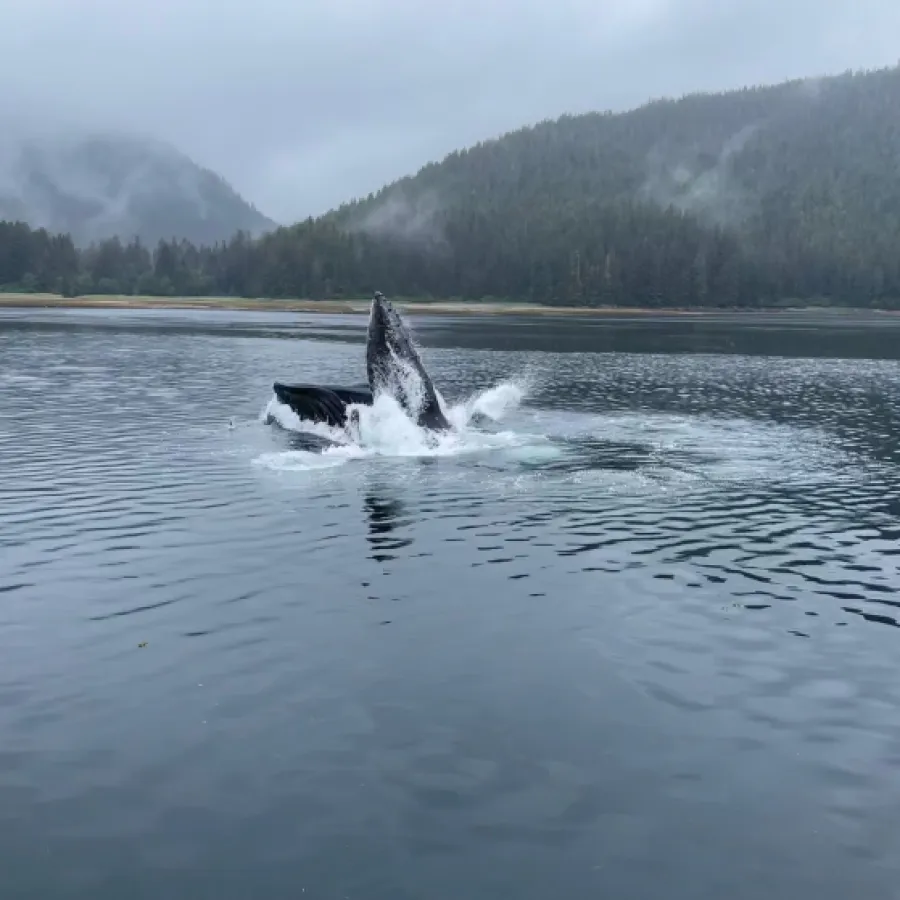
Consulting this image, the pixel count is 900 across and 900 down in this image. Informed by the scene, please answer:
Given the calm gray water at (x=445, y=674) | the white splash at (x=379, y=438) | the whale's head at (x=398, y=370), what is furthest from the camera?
the whale's head at (x=398, y=370)

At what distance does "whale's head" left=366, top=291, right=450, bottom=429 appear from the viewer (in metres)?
35.1

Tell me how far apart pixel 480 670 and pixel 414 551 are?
6.62 m

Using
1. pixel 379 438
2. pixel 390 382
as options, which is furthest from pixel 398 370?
pixel 379 438

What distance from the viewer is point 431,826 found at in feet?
36.4

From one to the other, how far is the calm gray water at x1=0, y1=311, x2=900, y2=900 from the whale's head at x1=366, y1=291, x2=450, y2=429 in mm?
1996

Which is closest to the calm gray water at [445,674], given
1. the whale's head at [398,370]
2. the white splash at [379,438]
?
the white splash at [379,438]

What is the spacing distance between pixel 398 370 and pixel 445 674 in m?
21.6

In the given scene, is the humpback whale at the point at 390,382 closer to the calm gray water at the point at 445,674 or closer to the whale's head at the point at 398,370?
the whale's head at the point at 398,370

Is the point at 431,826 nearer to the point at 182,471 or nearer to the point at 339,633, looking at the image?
the point at 339,633

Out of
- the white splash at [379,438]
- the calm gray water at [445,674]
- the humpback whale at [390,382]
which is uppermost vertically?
the humpback whale at [390,382]

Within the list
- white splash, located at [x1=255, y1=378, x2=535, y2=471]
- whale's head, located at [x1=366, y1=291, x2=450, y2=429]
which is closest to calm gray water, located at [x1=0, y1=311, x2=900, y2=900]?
white splash, located at [x1=255, y1=378, x2=535, y2=471]

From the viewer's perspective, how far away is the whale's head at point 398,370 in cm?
3506

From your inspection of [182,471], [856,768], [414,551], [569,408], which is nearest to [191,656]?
[414,551]

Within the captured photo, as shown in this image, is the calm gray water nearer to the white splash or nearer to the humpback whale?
the white splash
